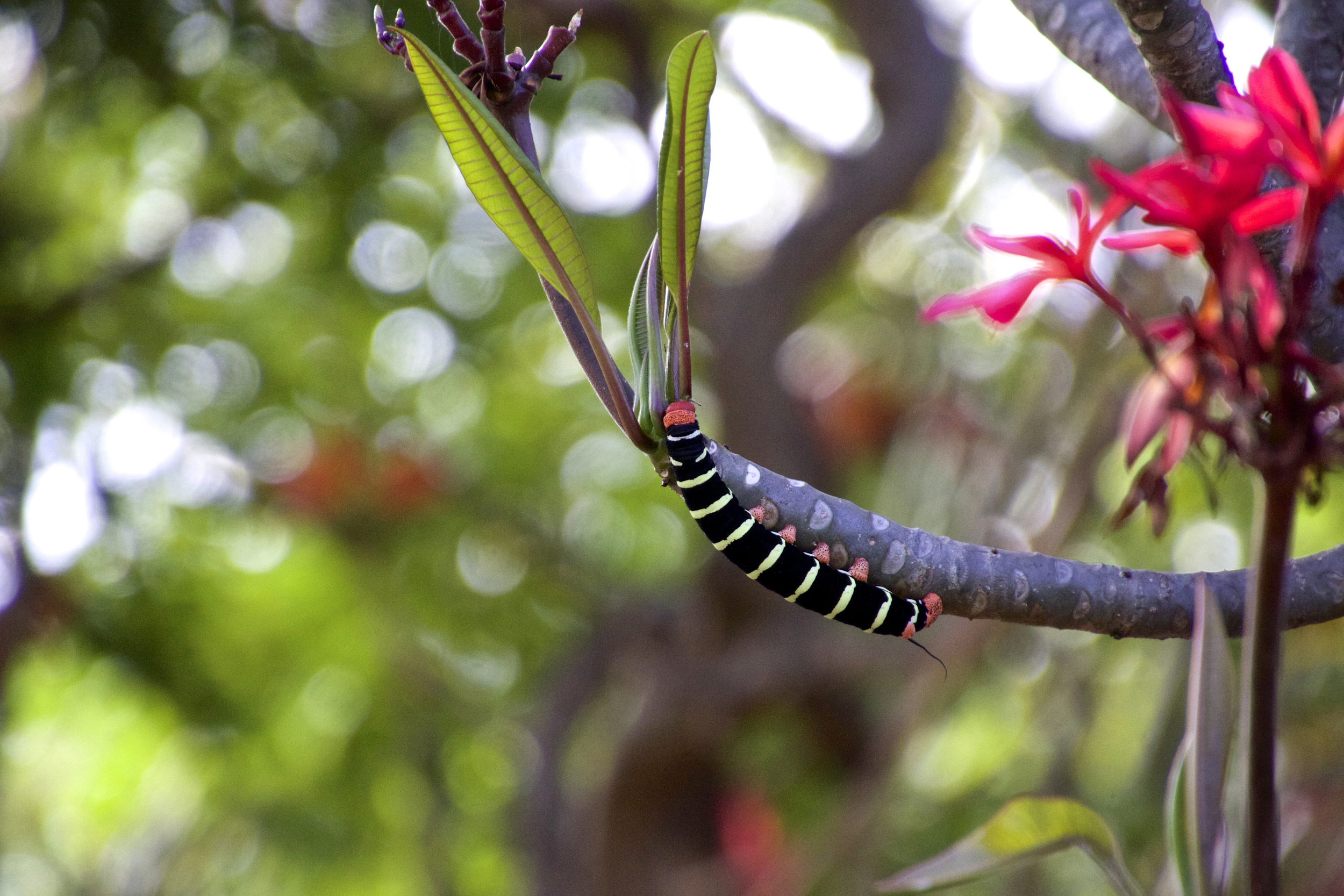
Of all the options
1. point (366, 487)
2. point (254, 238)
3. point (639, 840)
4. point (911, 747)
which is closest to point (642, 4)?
point (254, 238)

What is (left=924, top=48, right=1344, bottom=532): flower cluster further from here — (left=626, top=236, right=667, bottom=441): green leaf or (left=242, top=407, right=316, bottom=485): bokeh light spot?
(left=242, top=407, right=316, bottom=485): bokeh light spot

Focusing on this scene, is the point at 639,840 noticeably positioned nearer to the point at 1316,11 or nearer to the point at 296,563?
the point at 296,563

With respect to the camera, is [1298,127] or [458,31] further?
[458,31]

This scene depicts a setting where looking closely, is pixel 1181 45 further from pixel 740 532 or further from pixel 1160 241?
pixel 740 532

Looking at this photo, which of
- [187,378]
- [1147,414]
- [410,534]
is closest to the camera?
[1147,414]

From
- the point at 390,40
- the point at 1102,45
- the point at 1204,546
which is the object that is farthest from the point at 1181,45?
the point at 1204,546
